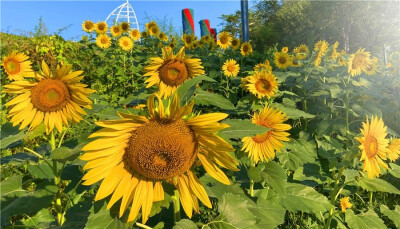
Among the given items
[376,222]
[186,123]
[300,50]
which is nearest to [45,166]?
[186,123]

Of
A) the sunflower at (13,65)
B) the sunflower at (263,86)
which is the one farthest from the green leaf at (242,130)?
the sunflower at (13,65)

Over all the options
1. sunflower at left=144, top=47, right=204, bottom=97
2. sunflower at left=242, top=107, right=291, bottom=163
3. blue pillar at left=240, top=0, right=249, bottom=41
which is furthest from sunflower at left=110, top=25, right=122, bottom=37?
sunflower at left=242, top=107, right=291, bottom=163

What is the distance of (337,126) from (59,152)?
87.3 inches

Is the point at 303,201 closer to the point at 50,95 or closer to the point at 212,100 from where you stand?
the point at 212,100

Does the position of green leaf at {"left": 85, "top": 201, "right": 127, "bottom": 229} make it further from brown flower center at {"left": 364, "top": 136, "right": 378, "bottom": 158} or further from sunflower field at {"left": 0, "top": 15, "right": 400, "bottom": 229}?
brown flower center at {"left": 364, "top": 136, "right": 378, "bottom": 158}

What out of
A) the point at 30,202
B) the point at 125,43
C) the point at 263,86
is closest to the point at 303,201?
the point at 263,86

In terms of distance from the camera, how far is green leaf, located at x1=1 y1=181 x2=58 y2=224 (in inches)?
46.8

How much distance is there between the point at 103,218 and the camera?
0.97 meters

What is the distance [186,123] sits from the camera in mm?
919

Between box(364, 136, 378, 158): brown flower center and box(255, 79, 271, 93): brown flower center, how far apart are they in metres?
0.78

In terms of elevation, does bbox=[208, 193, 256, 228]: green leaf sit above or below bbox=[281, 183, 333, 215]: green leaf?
above

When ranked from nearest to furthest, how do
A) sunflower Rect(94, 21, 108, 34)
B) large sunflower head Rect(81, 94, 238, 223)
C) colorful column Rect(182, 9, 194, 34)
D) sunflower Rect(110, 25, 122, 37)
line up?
large sunflower head Rect(81, 94, 238, 223)
sunflower Rect(110, 25, 122, 37)
sunflower Rect(94, 21, 108, 34)
colorful column Rect(182, 9, 194, 34)

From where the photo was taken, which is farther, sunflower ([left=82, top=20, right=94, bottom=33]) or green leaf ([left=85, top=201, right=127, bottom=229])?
sunflower ([left=82, top=20, right=94, bottom=33])

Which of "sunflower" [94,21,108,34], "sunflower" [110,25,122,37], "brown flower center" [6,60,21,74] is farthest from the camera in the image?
"sunflower" [94,21,108,34]
